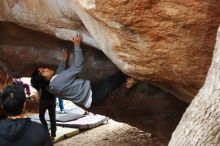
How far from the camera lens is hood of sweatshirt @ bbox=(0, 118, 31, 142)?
12.0 feet

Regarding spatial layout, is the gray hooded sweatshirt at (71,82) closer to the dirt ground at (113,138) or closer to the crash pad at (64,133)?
the dirt ground at (113,138)

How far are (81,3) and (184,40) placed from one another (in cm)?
103

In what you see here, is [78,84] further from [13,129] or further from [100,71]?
[13,129]

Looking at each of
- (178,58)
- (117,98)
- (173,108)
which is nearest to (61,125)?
(117,98)

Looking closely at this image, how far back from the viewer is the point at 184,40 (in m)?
4.28

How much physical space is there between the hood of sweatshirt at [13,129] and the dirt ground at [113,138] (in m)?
5.45

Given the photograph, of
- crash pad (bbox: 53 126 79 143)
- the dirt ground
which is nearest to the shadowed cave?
the dirt ground

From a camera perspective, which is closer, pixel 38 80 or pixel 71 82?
pixel 71 82

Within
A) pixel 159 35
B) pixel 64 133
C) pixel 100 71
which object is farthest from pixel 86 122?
pixel 159 35

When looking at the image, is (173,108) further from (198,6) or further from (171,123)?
(198,6)

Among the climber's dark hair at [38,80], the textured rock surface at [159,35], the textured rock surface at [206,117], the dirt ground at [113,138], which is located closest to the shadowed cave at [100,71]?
the climber's dark hair at [38,80]

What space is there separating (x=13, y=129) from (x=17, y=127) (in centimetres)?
3

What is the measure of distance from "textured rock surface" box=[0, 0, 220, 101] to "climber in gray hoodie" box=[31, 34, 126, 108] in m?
0.62

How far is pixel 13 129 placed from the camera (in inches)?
144
